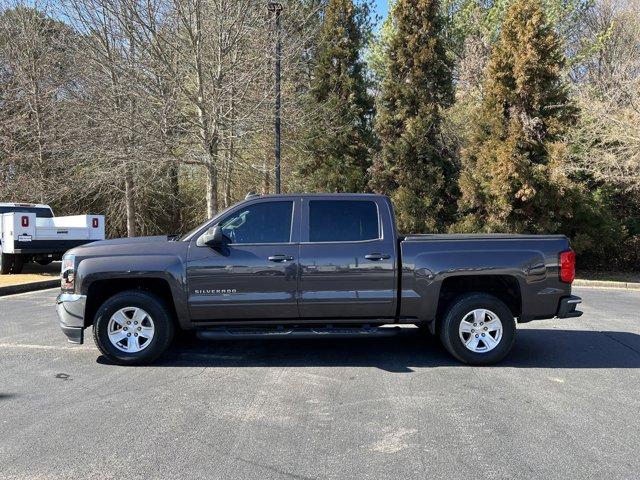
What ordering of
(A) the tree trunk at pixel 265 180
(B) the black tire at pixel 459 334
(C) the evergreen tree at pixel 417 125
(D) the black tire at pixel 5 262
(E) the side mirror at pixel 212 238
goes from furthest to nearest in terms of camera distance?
(A) the tree trunk at pixel 265 180 < (C) the evergreen tree at pixel 417 125 < (D) the black tire at pixel 5 262 < (B) the black tire at pixel 459 334 < (E) the side mirror at pixel 212 238

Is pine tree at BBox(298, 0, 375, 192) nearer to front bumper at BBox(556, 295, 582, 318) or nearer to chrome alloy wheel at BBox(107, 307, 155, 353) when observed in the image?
front bumper at BBox(556, 295, 582, 318)

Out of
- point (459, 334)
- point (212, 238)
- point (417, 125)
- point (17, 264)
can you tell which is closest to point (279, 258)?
point (212, 238)

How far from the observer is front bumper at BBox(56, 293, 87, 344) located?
5746mm

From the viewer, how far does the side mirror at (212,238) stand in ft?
18.4

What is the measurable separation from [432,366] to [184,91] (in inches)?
482

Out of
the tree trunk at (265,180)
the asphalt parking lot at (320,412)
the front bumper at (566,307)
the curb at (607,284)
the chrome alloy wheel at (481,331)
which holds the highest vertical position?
the tree trunk at (265,180)

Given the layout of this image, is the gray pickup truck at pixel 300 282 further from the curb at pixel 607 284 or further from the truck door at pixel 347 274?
the curb at pixel 607 284

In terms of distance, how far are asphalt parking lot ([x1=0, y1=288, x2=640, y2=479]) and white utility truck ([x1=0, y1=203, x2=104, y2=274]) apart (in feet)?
21.5

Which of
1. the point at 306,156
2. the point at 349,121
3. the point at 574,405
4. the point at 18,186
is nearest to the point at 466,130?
the point at 349,121

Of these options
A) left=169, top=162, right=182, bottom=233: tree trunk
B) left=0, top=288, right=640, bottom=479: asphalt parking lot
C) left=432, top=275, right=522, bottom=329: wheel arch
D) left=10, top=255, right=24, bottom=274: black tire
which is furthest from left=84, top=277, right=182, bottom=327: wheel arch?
left=169, top=162, right=182, bottom=233: tree trunk

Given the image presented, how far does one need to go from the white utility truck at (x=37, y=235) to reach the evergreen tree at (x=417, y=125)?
9.46 meters

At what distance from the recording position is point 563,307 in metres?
5.92

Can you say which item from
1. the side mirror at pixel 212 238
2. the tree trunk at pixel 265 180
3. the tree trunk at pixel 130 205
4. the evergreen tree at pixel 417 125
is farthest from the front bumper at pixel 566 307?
the tree trunk at pixel 130 205

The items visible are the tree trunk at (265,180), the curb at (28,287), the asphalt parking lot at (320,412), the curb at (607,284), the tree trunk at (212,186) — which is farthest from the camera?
the tree trunk at (265,180)
